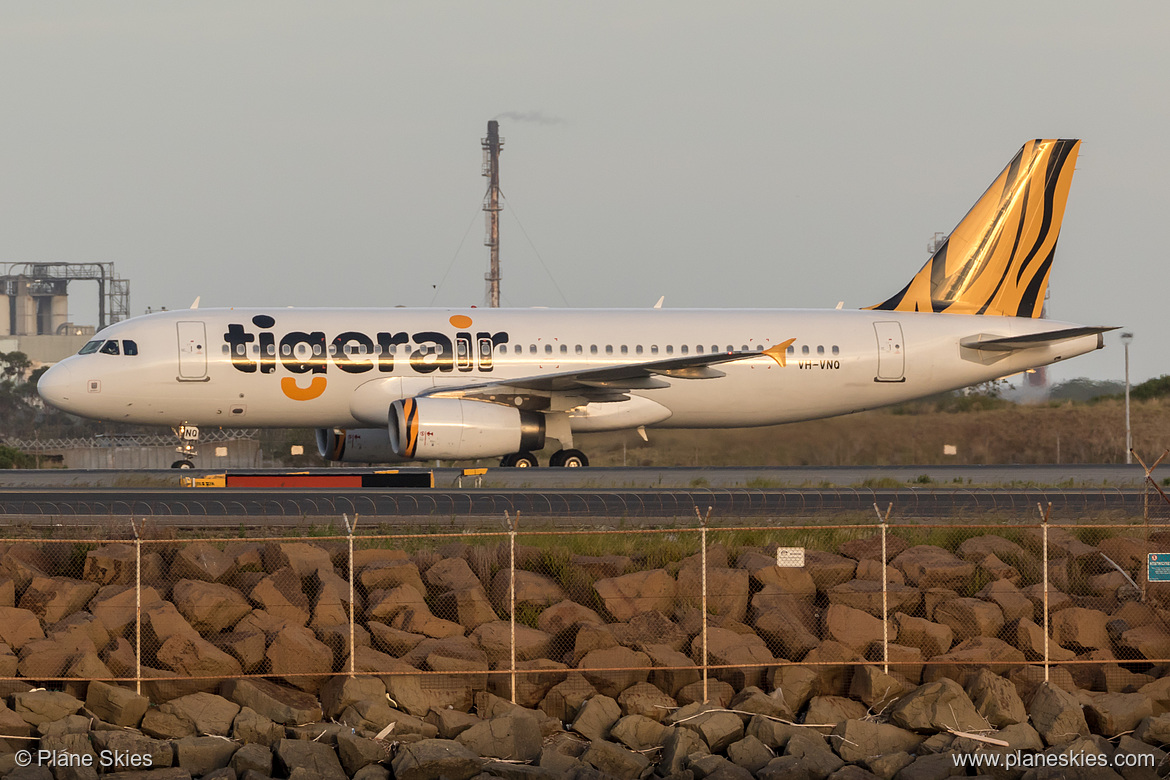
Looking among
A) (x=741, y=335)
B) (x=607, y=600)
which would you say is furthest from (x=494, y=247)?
(x=607, y=600)

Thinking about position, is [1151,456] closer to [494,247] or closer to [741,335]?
[741,335]

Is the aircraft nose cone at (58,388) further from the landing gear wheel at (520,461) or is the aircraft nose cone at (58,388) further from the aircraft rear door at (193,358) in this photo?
the landing gear wheel at (520,461)

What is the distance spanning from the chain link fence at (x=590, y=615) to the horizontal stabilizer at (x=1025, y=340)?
14127 millimetres

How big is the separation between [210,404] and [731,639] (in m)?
16.8

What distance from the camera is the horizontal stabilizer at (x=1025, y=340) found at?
29.0 metres

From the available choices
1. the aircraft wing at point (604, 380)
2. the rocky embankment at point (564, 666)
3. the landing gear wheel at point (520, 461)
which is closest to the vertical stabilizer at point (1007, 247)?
the aircraft wing at point (604, 380)

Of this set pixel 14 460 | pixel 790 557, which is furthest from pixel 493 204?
pixel 790 557

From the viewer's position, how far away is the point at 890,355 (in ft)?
97.8

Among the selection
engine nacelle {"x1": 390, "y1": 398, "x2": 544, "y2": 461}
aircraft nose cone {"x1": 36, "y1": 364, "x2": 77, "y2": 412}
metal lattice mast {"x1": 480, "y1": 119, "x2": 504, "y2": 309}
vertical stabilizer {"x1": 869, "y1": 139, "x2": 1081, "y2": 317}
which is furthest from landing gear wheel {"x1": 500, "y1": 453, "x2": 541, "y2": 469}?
metal lattice mast {"x1": 480, "y1": 119, "x2": 504, "y2": 309}

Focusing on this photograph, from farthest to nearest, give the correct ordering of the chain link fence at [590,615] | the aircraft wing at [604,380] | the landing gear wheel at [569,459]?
the landing gear wheel at [569,459] < the aircraft wing at [604,380] < the chain link fence at [590,615]

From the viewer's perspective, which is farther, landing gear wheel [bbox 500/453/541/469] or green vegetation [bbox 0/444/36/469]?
green vegetation [bbox 0/444/36/469]

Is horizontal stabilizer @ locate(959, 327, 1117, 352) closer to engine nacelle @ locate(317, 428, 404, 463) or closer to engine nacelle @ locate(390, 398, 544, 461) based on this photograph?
engine nacelle @ locate(390, 398, 544, 461)

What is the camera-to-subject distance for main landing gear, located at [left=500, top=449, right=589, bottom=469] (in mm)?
27031

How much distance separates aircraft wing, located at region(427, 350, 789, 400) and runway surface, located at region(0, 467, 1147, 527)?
226 centimetres
